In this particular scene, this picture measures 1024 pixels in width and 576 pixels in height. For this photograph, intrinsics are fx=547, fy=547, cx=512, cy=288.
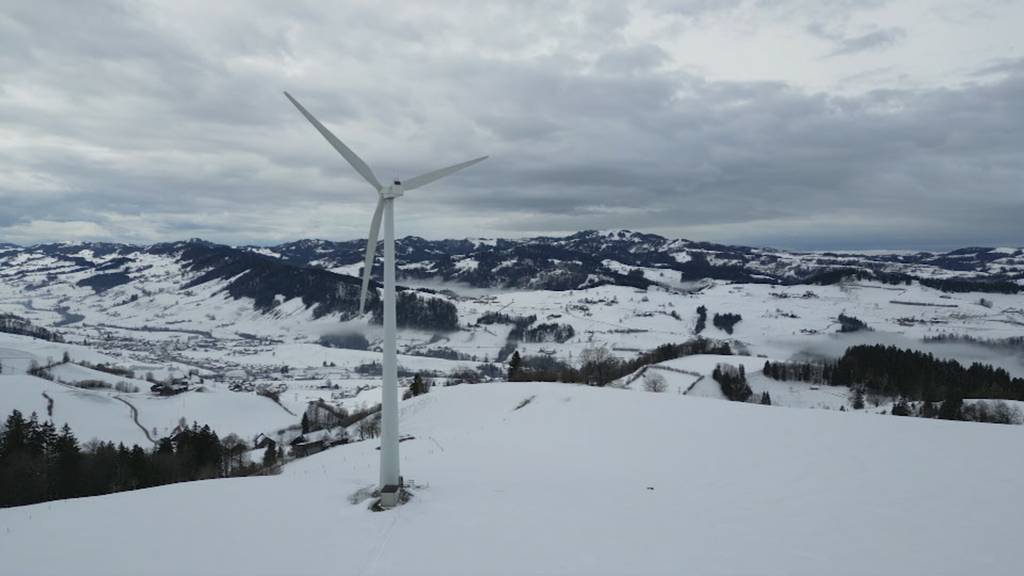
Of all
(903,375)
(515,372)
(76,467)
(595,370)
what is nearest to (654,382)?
(595,370)

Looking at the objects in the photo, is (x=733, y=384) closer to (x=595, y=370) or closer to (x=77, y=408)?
(x=595, y=370)

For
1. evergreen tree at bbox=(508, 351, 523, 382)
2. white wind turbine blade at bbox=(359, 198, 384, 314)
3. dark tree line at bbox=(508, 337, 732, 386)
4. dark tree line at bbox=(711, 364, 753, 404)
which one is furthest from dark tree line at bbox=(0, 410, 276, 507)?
dark tree line at bbox=(711, 364, 753, 404)

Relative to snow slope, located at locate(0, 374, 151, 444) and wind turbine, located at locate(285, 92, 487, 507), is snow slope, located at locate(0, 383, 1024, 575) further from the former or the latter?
snow slope, located at locate(0, 374, 151, 444)

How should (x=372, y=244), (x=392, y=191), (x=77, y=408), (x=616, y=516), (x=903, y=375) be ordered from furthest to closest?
(x=903, y=375)
(x=77, y=408)
(x=372, y=244)
(x=392, y=191)
(x=616, y=516)

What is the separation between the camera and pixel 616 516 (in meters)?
17.8

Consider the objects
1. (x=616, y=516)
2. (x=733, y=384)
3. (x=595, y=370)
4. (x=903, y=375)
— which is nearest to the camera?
(x=616, y=516)

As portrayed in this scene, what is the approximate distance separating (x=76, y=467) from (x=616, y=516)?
6027 cm

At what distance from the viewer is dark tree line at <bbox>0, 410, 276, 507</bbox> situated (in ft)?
159

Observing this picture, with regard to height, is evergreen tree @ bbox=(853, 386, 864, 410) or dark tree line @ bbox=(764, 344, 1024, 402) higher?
dark tree line @ bbox=(764, 344, 1024, 402)

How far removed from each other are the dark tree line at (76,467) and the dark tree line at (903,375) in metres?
109

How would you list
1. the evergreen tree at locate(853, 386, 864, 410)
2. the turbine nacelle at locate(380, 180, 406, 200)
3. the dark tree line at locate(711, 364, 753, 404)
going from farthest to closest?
the dark tree line at locate(711, 364, 753, 404) < the evergreen tree at locate(853, 386, 864, 410) < the turbine nacelle at locate(380, 180, 406, 200)

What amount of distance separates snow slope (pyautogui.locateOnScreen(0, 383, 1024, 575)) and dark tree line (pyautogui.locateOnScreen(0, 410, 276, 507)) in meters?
40.5

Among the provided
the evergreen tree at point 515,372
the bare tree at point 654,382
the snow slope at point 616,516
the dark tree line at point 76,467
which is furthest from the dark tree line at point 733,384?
the dark tree line at point 76,467

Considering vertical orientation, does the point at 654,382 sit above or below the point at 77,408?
above
